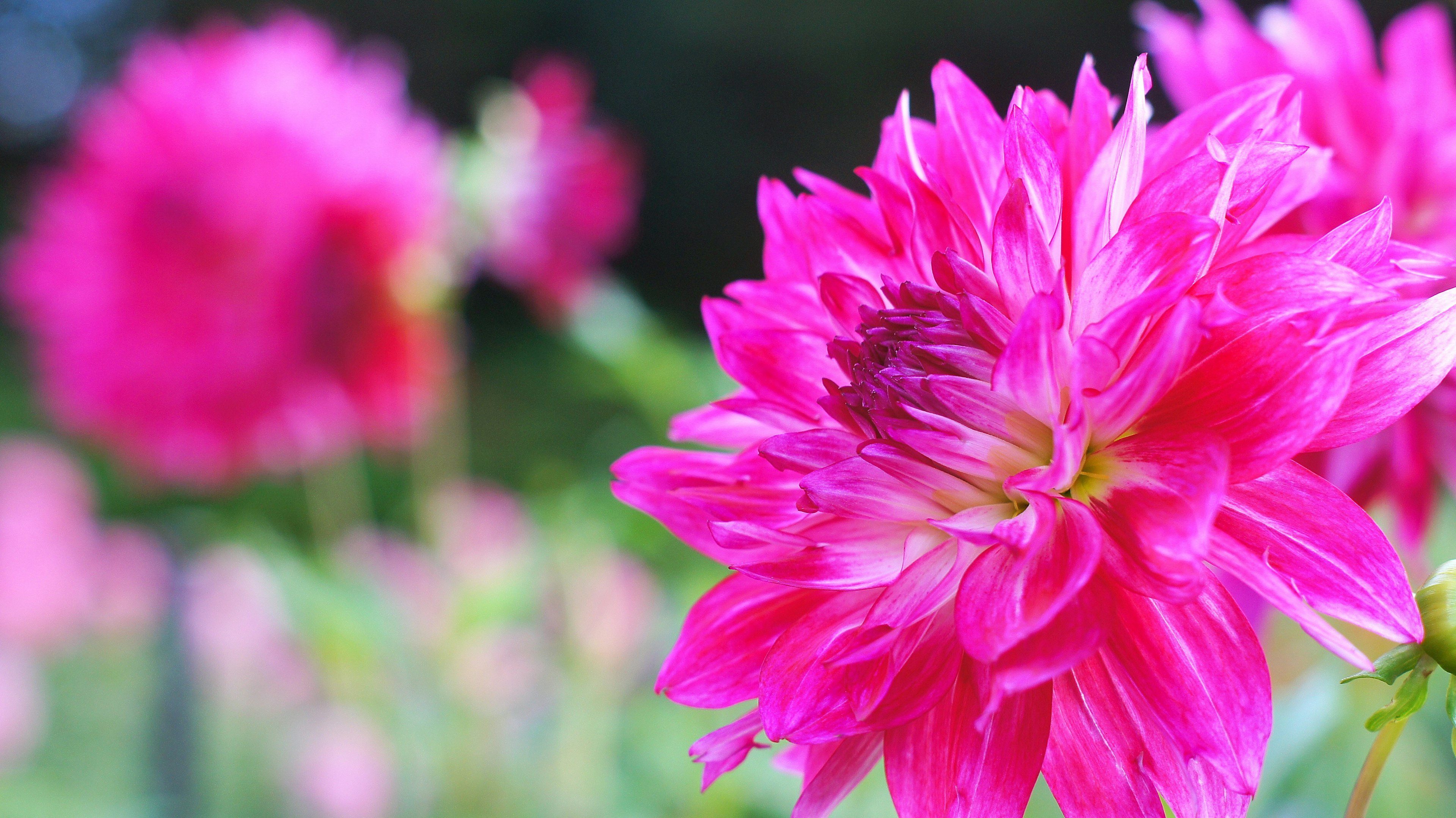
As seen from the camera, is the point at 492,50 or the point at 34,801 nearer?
the point at 34,801

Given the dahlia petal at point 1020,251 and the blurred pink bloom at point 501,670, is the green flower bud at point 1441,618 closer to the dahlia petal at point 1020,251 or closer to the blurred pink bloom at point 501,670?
the dahlia petal at point 1020,251

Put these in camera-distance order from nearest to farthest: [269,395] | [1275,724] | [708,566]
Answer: [1275,724], [708,566], [269,395]

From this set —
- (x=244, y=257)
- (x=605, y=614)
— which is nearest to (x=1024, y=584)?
(x=605, y=614)

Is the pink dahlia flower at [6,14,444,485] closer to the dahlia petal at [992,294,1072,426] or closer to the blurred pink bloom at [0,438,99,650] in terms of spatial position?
the blurred pink bloom at [0,438,99,650]

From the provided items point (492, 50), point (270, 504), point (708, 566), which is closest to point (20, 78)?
point (492, 50)

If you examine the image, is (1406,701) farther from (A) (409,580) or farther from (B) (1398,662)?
(A) (409,580)

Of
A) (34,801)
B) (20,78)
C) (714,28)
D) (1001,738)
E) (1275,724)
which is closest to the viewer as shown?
(1001,738)

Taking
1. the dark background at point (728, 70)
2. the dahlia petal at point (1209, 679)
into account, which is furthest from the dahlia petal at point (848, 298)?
the dark background at point (728, 70)

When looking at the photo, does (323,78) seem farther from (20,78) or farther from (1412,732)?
(20,78)
